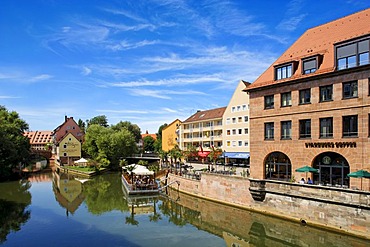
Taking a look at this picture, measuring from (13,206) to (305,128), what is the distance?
29062mm

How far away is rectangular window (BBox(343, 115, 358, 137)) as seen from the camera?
22.7 meters

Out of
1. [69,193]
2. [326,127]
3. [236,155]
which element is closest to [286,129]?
[326,127]

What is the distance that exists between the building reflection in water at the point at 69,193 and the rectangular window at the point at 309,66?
24.3m

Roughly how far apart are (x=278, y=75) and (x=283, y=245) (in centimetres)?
1410

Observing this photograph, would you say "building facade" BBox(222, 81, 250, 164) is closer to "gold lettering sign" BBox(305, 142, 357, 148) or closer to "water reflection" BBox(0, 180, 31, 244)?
"gold lettering sign" BBox(305, 142, 357, 148)

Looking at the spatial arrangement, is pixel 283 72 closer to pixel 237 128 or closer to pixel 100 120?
pixel 237 128

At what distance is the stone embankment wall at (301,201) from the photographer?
65.9 feet

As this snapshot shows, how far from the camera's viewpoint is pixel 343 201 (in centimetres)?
2078

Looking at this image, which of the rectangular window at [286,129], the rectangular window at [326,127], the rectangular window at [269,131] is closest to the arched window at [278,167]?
the rectangular window at [269,131]

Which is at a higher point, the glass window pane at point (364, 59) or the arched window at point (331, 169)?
the glass window pane at point (364, 59)

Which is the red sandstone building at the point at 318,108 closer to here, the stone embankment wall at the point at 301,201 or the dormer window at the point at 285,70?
the dormer window at the point at 285,70

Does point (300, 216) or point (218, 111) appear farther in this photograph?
point (218, 111)

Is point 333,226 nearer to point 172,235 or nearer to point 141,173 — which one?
point 172,235

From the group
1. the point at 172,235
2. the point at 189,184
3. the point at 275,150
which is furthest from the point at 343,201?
the point at 189,184
